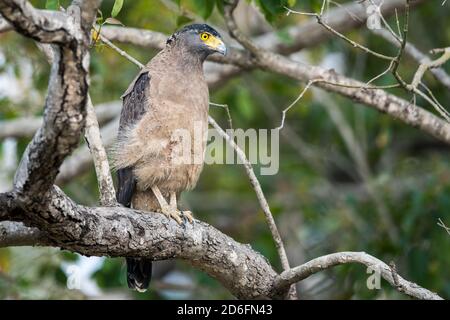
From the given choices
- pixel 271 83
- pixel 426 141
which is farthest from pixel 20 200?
pixel 426 141

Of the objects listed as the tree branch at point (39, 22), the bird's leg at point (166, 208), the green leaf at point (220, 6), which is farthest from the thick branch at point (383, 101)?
the tree branch at point (39, 22)

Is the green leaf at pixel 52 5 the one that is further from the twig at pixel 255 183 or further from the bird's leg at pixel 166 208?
the bird's leg at pixel 166 208

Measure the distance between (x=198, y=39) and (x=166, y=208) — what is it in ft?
4.42

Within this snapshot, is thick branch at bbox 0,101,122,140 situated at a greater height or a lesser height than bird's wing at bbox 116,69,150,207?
greater

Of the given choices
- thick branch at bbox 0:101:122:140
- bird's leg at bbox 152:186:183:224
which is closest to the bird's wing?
bird's leg at bbox 152:186:183:224

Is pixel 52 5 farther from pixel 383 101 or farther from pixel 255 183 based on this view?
pixel 383 101

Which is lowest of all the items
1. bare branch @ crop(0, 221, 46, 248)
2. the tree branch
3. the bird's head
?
bare branch @ crop(0, 221, 46, 248)

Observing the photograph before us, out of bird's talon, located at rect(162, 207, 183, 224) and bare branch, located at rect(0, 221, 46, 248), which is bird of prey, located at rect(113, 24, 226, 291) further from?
bare branch, located at rect(0, 221, 46, 248)

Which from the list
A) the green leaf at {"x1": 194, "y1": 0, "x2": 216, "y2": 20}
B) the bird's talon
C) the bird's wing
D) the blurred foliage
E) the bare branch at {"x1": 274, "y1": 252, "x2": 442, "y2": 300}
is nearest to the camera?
the bare branch at {"x1": 274, "y1": 252, "x2": 442, "y2": 300}

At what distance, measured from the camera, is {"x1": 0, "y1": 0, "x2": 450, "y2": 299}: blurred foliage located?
7066 mm

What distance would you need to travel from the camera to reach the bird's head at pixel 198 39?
5812mm

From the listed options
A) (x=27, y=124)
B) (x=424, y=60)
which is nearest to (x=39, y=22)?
(x=424, y=60)

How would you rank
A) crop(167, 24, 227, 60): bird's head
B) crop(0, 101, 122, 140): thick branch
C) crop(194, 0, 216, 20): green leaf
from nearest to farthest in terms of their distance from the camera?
crop(194, 0, 216, 20): green leaf, crop(167, 24, 227, 60): bird's head, crop(0, 101, 122, 140): thick branch

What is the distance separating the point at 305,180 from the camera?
9531mm
